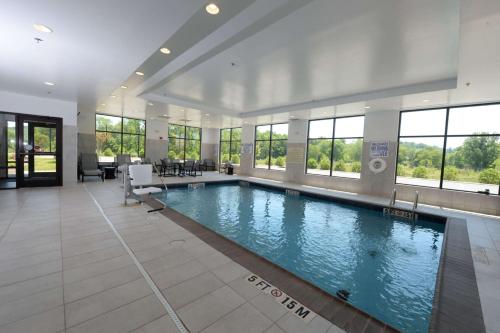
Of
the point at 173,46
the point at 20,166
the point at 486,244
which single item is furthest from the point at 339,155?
the point at 20,166

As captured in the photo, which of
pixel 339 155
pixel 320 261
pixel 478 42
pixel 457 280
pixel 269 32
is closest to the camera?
pixel 457 280

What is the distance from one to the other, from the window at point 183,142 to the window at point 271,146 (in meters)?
4.30

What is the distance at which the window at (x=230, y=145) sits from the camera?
523 inches

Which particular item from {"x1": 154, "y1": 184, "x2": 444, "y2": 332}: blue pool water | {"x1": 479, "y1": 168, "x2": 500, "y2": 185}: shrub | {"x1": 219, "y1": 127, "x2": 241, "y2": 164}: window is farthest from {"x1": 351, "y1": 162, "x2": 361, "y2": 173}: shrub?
{"x1": 219, "y1": 127, "x2": 241, "y2": 164}: window

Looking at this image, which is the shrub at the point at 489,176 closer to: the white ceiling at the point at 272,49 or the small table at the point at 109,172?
the white ceiling at the point at 272,49

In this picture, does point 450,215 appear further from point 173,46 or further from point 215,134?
point 215,134

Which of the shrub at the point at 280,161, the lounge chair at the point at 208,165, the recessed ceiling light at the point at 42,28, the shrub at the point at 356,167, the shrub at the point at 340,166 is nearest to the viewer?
the recessed ceiling light at the point at 42,28

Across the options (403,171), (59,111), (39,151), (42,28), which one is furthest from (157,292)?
(403,171)

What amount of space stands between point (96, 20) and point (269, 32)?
2.04 meters

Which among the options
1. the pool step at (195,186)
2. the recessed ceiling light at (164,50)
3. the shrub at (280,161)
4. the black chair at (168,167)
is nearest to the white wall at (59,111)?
the black chair at (168,167)

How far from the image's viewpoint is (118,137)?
10453 mm

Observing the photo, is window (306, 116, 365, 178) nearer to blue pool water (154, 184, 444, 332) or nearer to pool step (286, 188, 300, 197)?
pool step (286, 188, 300, 197)

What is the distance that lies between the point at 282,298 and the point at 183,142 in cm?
1234

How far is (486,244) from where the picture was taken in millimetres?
3438
